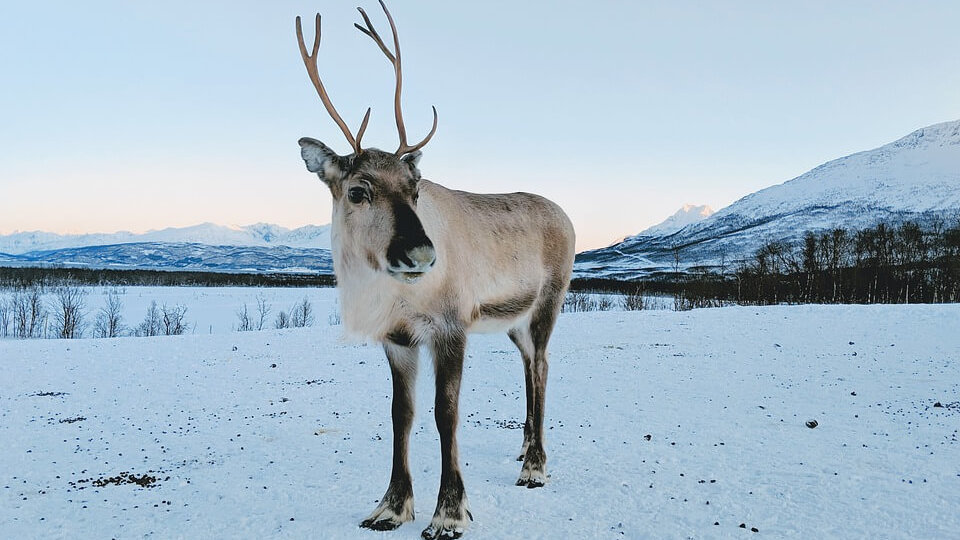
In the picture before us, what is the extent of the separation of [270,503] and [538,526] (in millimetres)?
2624

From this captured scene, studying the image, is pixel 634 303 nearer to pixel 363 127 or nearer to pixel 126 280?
pixel 363 127

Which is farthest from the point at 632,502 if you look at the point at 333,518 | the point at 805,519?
the point at 333,518

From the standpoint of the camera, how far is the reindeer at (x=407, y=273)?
15.4ft

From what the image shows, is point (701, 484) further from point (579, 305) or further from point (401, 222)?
point (579, 305)

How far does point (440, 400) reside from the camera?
16.9ft

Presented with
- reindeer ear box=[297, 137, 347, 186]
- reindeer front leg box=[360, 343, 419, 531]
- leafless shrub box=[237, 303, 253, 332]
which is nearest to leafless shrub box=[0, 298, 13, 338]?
leafless shrub box=[237, 303, 253, 332]

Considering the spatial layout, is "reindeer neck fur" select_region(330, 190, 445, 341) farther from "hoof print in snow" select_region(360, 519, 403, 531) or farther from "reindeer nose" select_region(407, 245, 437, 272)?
"hoof print in snow" select_region(360, 519, 403, 531)

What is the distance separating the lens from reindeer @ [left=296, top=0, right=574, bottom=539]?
4688 mm

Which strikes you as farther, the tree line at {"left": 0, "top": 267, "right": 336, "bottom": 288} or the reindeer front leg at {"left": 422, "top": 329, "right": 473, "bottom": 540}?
the tree line at {"left": 0, "top": 267, "right": 336, "bottom": 288}

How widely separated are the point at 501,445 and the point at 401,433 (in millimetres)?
2827

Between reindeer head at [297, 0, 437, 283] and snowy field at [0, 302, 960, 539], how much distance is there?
5.01ft

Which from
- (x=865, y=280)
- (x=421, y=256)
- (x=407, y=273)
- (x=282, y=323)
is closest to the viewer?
(x=421, y=256)

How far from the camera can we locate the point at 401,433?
5457 millimetres

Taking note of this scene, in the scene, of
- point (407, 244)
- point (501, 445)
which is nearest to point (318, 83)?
point (407, 244)
